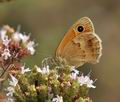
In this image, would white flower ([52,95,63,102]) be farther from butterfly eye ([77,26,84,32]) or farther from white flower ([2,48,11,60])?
butterfly eye ([77,26,84,32])

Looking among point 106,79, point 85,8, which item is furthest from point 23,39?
point 85,8

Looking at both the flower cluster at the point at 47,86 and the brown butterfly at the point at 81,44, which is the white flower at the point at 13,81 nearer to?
the flower cluster at the point at 47,86

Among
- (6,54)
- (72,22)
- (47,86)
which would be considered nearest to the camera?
(47,86)

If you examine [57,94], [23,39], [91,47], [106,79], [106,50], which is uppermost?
[106,50]

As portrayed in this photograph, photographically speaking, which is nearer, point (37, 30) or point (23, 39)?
point (23, 39)

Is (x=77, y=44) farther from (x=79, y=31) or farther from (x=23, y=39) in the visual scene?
(x=23, y=39)

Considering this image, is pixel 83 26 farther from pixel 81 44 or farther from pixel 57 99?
pixel 57 99

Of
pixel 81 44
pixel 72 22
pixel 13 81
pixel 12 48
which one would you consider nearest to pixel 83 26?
pixel 81 44
